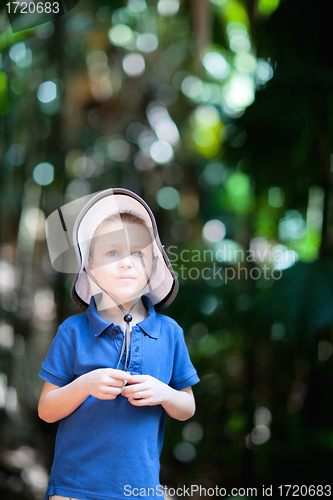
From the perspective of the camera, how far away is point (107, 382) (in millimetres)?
312

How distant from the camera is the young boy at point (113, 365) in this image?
338mm

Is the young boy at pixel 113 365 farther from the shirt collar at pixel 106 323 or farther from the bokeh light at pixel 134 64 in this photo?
the bokeh light at pixel 134 64

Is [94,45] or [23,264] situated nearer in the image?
[23,264]

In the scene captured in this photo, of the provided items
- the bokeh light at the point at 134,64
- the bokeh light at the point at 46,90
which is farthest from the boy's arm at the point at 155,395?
the bokeh light at the point at 134,64

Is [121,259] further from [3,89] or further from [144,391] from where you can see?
[3,89]

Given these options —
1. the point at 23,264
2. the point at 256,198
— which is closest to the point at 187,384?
the point at 256,198

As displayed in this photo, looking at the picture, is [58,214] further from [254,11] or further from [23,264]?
[23,264]

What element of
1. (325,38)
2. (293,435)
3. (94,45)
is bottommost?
(293,435)

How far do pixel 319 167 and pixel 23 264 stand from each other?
1232 mm

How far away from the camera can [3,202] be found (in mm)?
1358

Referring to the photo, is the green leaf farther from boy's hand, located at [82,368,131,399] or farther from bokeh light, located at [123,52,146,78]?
bokeh light, located at [123,52,146,78]

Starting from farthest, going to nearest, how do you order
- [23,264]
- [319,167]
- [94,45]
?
[94,45] → [23,264] → [319,167]

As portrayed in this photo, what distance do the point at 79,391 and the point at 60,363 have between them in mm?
38

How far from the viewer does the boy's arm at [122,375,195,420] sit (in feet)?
1.03
